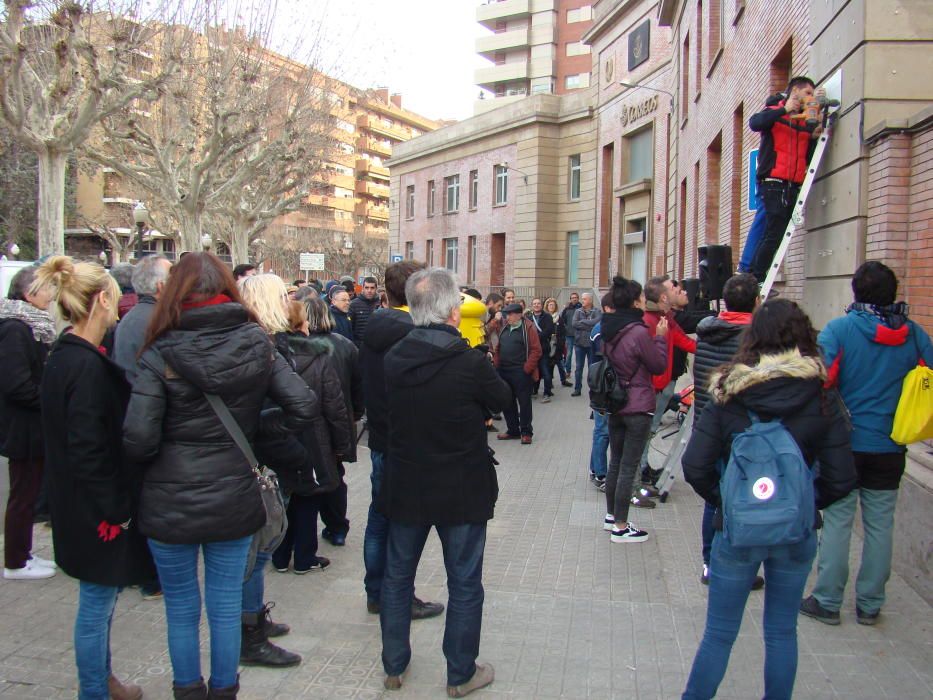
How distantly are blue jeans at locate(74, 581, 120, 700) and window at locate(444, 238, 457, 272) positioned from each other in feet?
131


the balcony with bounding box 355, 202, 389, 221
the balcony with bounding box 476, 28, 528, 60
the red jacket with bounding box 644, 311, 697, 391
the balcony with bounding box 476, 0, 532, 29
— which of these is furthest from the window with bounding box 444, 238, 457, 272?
the balcony with bounding box 355, 202, 389, 221

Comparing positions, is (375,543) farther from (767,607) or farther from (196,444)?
(767,607)

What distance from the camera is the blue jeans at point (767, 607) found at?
10.8 feet

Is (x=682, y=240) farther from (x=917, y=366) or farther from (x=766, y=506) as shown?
(x=766, y=506)

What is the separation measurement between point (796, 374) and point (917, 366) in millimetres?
1687

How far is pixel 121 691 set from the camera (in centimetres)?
368

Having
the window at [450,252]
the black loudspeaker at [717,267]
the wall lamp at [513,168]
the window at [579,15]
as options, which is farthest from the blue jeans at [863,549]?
the window at [579,15]

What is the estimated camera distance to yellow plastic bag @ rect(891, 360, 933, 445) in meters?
4.32

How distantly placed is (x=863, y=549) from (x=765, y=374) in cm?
204

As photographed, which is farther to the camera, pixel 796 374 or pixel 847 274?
pixel 847 274

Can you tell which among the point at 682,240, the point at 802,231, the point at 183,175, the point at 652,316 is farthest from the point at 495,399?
the point at 183,175

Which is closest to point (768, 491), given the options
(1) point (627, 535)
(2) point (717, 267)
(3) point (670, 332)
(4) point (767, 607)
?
(4) point (767, 607)

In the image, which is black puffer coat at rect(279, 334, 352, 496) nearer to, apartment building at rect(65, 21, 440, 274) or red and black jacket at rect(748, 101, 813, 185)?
red and black jacket at rect(748, 101, 813, 185)

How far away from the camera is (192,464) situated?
317 cm
